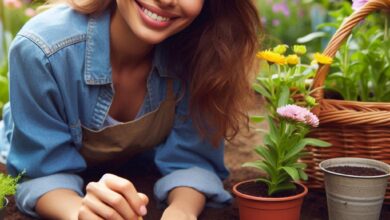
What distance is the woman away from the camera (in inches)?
67.7

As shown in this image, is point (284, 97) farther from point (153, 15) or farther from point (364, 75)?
point (364, 75)

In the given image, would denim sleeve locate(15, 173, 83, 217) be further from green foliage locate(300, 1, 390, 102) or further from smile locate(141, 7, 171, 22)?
green foliage locate(300, 1, 390, 102)

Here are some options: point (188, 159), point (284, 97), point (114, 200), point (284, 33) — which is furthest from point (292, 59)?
point (284, 33)

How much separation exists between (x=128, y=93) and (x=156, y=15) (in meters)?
0.37

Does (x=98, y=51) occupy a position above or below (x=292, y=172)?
above

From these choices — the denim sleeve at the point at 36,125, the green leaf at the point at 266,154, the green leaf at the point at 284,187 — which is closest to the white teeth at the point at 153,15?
the denim sleeve at the point at 36,125

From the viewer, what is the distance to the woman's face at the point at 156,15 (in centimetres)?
165

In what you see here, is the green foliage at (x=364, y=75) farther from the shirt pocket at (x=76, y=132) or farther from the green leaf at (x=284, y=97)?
the shirt pocket at (x=76, y=132)

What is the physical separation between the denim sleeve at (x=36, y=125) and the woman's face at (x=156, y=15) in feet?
0.88

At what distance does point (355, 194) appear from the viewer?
168 cm

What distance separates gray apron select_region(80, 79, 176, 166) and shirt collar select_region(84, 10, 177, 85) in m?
0.17

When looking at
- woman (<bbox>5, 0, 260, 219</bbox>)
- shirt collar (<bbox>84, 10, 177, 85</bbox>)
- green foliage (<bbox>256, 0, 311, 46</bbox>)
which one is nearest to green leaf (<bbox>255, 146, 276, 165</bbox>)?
woman (<bbox>5, 0, 260, 219</bbox>)

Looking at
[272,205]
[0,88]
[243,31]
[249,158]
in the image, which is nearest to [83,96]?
[243,31]

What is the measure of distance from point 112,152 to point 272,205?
1.90 feet
